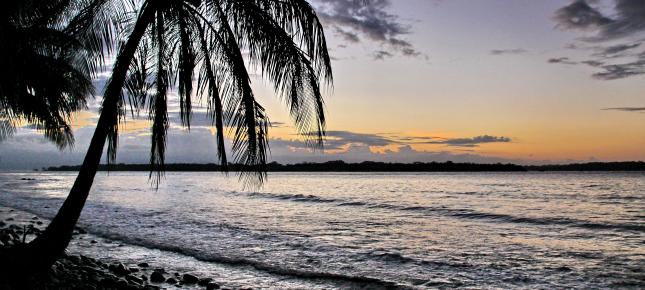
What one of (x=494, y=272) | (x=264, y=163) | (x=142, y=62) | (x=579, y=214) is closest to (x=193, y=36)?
(x=142, y=62)

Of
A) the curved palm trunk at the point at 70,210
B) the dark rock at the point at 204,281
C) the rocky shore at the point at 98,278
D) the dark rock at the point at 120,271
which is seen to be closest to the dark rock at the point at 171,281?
the rocky shore at the point at 98,278

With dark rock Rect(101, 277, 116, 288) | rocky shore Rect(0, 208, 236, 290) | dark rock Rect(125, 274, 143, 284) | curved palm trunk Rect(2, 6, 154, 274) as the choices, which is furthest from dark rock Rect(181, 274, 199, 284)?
curved palm trunk Rect(2, 6, 154, 274)

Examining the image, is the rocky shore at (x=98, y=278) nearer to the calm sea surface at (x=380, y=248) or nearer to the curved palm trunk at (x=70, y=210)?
the curved palm trunk at (x=70, y=210)

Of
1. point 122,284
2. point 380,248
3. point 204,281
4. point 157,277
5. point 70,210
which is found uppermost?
point 70,210

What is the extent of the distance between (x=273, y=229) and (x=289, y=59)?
1222 cm

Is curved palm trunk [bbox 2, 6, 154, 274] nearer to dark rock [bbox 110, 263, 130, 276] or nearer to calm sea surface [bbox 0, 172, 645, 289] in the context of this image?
dark rock [bbox 110, 263, 130, 276]

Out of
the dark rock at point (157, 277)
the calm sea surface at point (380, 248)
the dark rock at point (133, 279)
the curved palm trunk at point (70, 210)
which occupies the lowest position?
the calm sea surface at point (380, 248)

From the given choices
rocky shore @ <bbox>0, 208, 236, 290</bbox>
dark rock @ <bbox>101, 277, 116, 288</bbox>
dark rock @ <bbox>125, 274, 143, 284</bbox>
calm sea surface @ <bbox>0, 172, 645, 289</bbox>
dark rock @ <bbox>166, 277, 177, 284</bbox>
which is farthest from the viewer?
calm sea surface @ <bbox>0, 172, 645, 289</bbox>

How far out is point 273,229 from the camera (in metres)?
18.1

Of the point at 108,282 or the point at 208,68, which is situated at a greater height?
the point at 208,68

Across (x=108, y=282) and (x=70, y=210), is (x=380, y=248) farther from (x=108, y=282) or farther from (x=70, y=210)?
(x=70, y=210)

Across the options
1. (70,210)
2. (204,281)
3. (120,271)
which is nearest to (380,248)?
(204,281)

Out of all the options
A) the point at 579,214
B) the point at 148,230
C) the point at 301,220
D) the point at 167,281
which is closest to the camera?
the point at 167,281

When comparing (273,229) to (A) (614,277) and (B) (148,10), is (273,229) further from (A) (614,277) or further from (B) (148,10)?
(B) (148,10)
